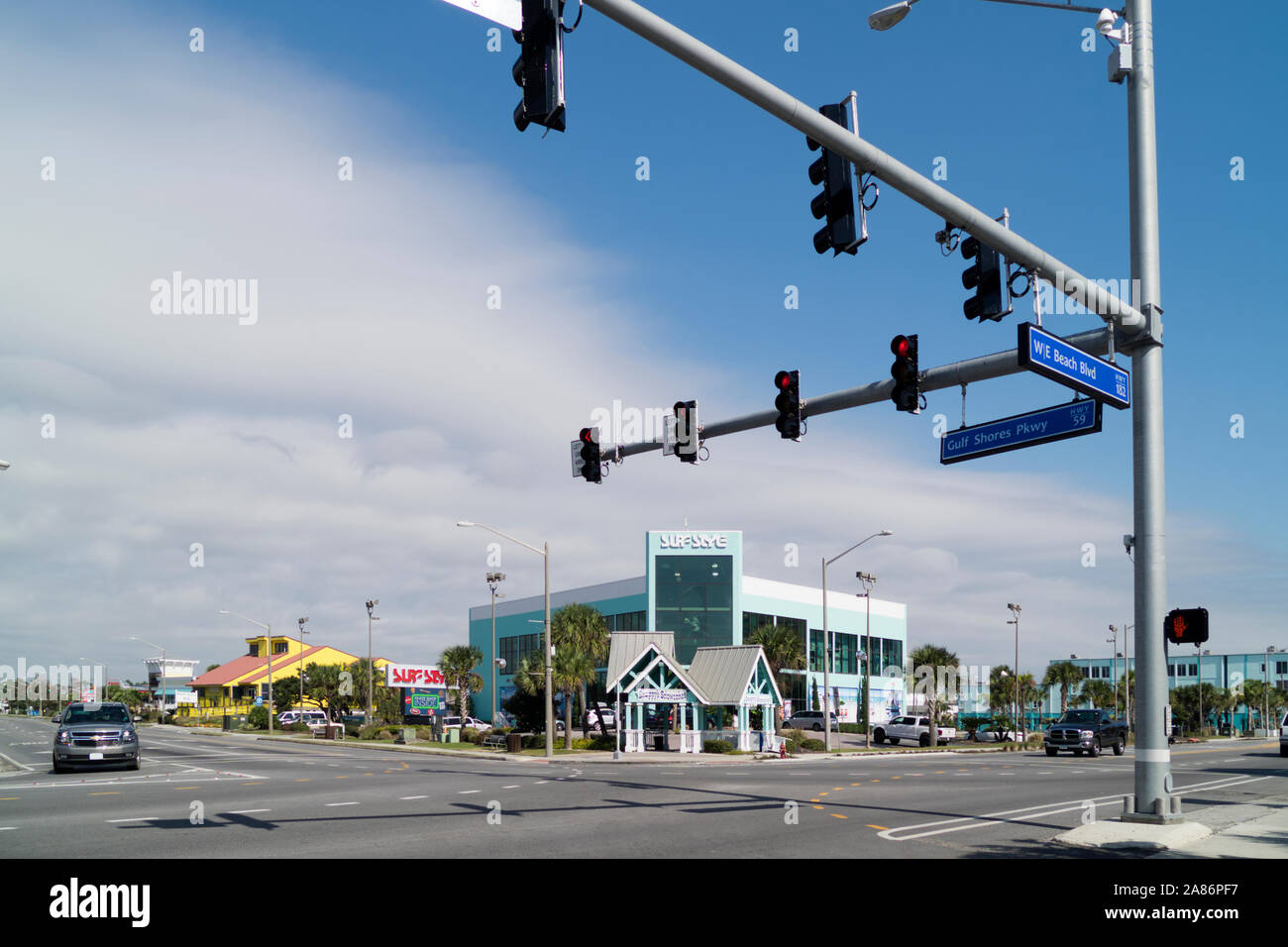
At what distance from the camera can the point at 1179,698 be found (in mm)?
113812

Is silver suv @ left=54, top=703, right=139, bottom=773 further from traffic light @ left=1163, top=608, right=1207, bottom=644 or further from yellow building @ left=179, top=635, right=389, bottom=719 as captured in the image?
yellow building @ left=179, top=635, right=389, bottom=719

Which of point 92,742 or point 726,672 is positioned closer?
point 92,742

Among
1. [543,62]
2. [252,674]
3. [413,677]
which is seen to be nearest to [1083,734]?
[543,62]

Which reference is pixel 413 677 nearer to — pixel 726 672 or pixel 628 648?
pixel 628 648

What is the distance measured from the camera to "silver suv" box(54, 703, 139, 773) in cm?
2764

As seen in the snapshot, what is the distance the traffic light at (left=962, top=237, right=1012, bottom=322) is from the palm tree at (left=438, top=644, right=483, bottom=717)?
78448 mm

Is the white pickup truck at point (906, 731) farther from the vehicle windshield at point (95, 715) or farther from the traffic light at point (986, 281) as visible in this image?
the traffic light at point (986, 281)

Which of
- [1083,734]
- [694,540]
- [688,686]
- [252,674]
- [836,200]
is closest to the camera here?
[836,200]

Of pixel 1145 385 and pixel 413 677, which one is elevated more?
pixel 1145 385

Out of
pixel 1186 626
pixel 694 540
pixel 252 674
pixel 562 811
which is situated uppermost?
pixel 694 540

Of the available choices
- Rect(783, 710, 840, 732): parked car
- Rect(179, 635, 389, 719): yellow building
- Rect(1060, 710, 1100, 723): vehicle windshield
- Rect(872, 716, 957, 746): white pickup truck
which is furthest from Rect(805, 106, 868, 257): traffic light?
Rect(179, 635, 389, 719): yellow building

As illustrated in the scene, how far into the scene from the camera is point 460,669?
86.5m

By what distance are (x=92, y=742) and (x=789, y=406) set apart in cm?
2270

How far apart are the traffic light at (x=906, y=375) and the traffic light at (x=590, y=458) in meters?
6.96
